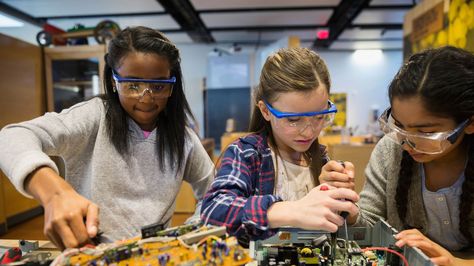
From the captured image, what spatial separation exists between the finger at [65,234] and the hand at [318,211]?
0.42m

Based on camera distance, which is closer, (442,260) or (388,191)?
(442,260)

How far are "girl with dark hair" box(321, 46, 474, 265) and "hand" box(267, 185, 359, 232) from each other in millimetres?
78

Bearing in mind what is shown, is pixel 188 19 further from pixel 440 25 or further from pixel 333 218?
pixel 333 218

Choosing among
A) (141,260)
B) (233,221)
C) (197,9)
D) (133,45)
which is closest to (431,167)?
(233,221)

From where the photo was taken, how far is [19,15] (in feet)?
13.7

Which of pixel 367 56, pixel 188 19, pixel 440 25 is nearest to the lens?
pixel 440 25

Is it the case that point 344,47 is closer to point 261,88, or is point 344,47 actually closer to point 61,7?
point 61,7

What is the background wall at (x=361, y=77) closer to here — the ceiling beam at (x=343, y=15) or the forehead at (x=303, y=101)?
the ceiling beam at (x=343, y=15)

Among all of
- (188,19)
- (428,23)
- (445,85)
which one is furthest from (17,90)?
(428,23)

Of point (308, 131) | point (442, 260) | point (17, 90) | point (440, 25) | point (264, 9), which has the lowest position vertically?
point (442, 260)

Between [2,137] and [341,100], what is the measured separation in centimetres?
644

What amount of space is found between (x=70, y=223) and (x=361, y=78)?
6842 mm

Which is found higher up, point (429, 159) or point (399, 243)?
point (429, 159)

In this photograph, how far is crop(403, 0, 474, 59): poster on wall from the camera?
218cm
